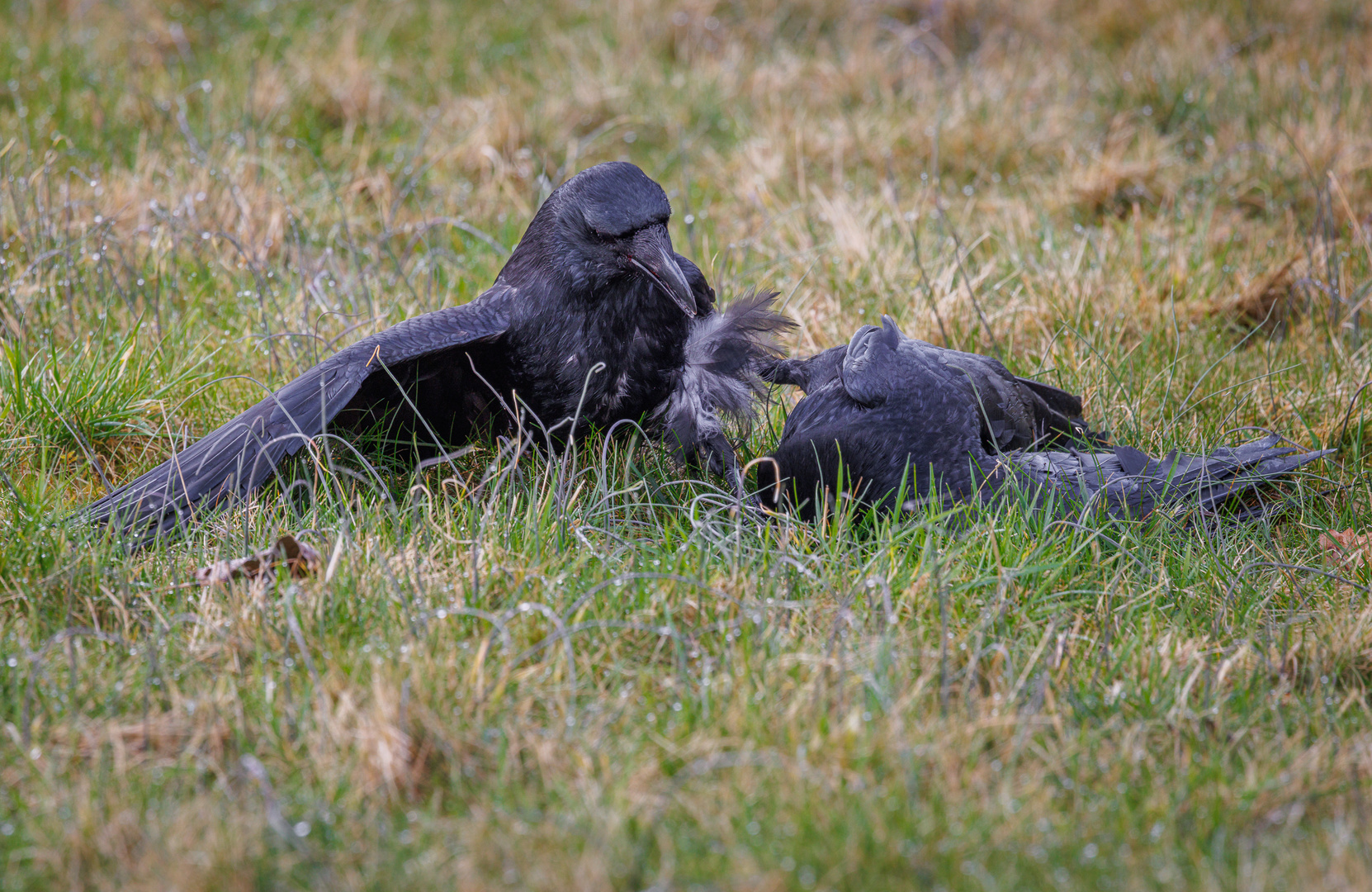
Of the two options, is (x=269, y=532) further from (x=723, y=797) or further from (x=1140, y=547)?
(x=1140, y=547)

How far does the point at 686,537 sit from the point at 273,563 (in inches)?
Result: 38.4

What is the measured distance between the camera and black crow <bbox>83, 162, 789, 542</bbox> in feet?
10.1

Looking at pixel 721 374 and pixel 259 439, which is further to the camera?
pixel 721 374

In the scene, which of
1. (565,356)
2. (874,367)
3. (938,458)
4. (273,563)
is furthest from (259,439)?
(938,458)

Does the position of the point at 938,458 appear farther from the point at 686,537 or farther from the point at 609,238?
the point at 609,238

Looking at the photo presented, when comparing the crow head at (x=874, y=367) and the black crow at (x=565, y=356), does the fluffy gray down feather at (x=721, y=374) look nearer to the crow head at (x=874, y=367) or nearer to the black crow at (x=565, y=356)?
the black crow at (x=565, y=356)

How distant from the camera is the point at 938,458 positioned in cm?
295

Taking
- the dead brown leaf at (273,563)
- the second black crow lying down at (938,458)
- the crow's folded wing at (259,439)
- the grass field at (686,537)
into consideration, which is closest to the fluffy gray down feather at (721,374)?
the grass field at (686,537)

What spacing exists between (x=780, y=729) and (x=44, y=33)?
6036mm

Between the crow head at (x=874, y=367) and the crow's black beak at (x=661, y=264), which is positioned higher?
the crow's black beak at (x=661, y=264)

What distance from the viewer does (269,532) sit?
2828mm

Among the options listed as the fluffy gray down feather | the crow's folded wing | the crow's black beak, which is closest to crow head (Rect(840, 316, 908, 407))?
the fluffy gray down feather

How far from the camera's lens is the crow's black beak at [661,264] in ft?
10.3

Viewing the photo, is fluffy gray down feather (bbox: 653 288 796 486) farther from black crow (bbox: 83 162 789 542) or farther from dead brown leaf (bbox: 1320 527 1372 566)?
dead brown leaf (bbox: 1320 527 1372 566)
